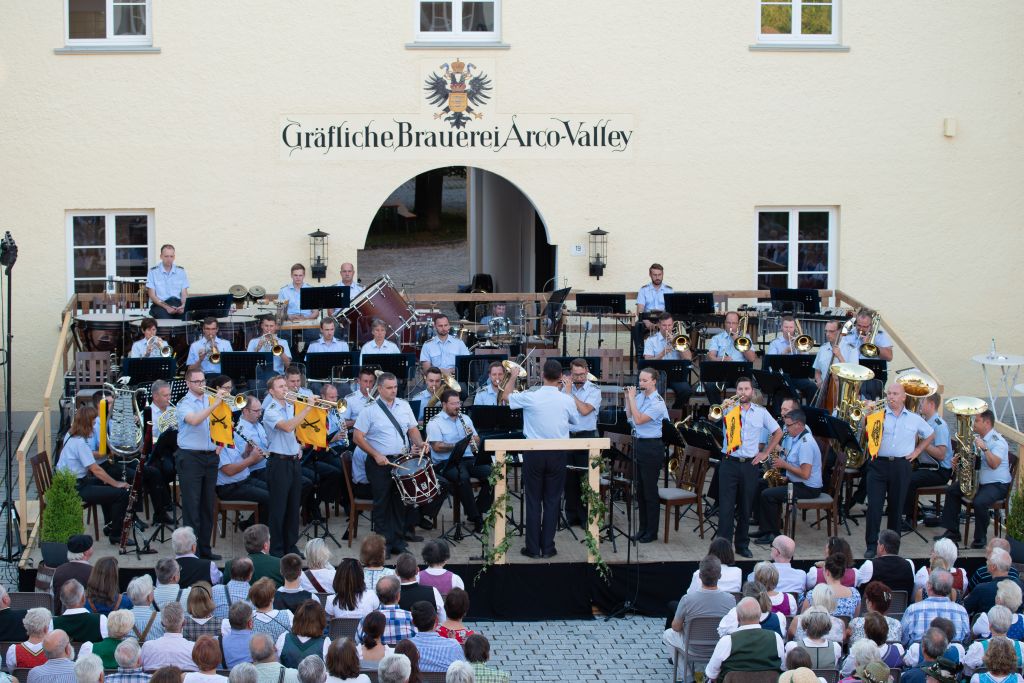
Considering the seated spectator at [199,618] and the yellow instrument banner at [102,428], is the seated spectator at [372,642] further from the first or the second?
the yellow instrument banner at [102,428]

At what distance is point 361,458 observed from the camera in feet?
51.5

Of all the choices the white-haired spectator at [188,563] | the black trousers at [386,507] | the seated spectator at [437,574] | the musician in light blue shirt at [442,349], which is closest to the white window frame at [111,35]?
the musician in light blue shirt at [442,349]

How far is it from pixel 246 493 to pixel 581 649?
13.0ft

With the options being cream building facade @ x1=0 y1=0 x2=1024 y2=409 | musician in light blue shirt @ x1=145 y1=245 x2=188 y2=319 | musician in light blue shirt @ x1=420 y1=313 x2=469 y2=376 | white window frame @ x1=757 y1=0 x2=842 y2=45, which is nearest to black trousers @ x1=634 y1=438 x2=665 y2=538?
musician in light blue shirt @ x1=420 y1=313 x2=469 y2=376

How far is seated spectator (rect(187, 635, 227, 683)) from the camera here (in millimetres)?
9852

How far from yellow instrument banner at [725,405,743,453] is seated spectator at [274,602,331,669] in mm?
6045

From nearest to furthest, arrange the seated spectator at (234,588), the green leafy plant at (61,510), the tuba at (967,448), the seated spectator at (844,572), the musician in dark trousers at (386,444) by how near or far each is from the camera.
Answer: the seated spectator at (234,588)
the seated spectator at (844,572)
the green leafy plant at (61,510)
the musician in dark trousers at (386,444)
the tuba at (967,448)

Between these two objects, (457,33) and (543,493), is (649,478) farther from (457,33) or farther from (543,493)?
(457,33)

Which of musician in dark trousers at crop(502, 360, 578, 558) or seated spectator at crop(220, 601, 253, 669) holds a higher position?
musician in dark trousers at crop(502, 360, 578, 558)

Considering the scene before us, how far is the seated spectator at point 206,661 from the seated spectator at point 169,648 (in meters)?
0.45

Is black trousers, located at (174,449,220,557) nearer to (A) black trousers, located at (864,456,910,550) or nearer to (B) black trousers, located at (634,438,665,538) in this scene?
(B) black trousers, located at (634,438,665,538)

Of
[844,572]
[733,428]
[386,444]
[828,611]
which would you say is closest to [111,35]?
[386,444]

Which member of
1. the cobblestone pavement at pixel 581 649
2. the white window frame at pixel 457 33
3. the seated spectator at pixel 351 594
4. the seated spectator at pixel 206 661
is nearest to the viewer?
the seated spectator at pixel 206 661

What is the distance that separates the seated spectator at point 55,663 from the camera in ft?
33.1
